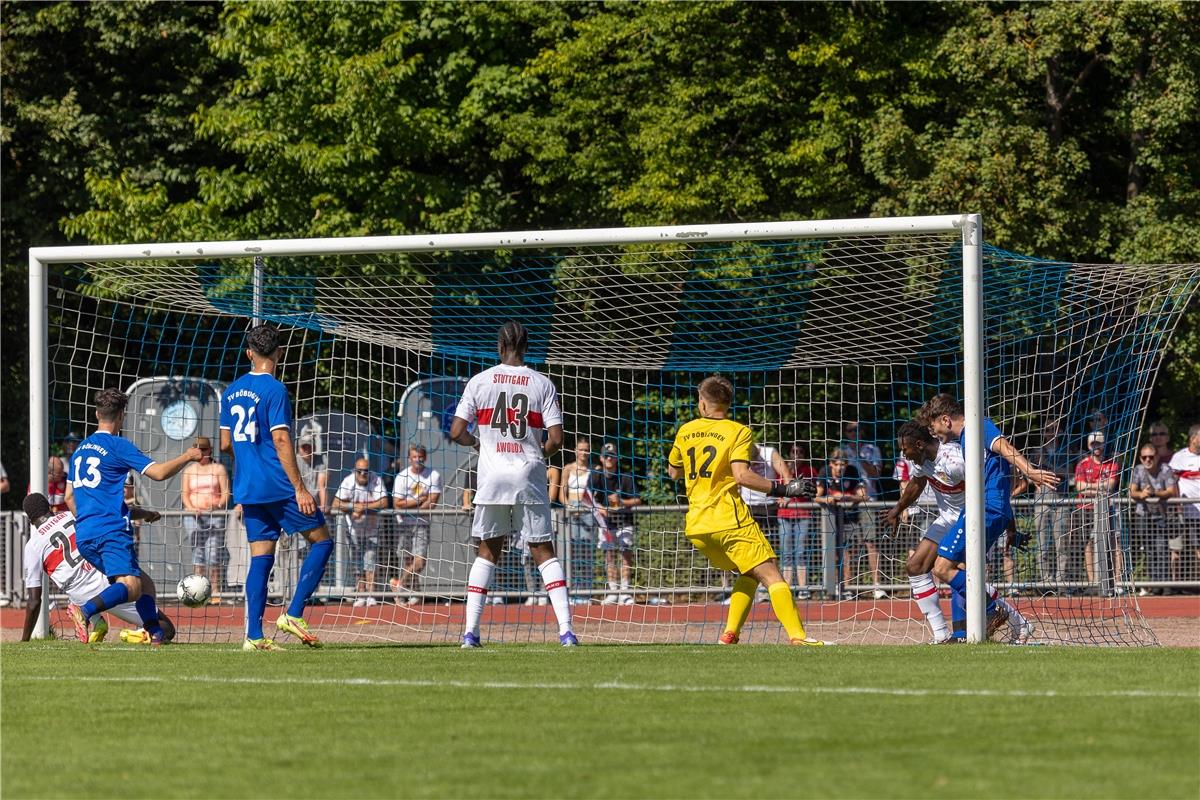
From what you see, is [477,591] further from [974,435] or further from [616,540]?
[616,540]

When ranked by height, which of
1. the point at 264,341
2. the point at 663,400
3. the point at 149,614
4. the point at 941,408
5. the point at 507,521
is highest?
the point at 264,341

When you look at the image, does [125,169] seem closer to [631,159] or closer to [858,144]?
[631,159]

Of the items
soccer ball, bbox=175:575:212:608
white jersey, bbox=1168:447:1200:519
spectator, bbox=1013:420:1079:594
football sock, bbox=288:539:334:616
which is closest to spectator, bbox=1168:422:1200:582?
white jersey, bbox=1168:447:1200:519

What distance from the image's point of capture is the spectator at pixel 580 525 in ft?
55.1

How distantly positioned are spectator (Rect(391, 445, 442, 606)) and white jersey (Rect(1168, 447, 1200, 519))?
829 centimetres

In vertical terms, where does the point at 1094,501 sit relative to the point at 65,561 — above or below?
above

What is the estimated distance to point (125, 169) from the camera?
2602 centimetres

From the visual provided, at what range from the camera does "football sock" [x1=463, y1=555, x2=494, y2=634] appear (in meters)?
11.1

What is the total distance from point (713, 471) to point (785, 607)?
1022 millimetres

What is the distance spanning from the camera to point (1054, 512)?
15586 millimetres

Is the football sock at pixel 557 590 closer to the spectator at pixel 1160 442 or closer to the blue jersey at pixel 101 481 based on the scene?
the blue jersey at pixel 101 481

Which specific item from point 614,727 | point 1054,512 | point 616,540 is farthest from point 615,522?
point 614,727

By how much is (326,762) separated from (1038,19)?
66.0 ft

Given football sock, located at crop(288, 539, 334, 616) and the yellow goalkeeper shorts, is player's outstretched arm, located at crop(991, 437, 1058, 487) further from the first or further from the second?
football sock, located at crop(288, 539, 334, 616)
